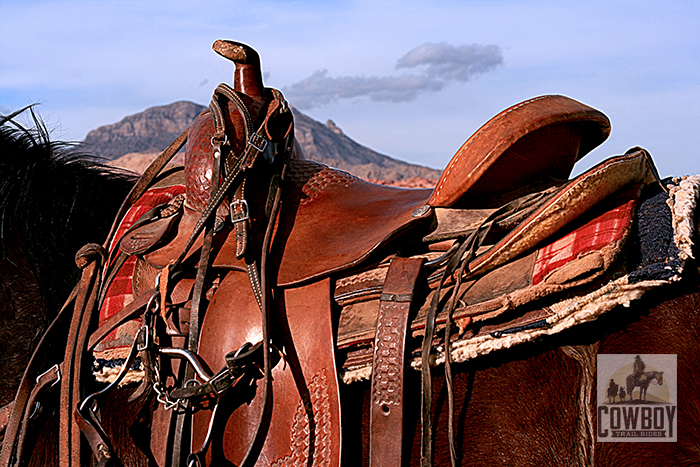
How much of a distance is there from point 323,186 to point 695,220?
2.73ft

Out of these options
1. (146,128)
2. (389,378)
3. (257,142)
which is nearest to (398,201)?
(257,142)

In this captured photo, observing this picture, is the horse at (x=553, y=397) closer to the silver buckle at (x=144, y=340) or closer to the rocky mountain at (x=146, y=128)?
the silver buckle at (x=144, y=340)

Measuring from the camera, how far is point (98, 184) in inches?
67.1

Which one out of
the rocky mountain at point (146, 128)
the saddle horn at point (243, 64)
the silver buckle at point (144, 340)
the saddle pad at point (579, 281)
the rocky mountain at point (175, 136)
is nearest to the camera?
the saddle pad at point (579, 281)

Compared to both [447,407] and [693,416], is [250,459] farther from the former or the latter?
[693,416]

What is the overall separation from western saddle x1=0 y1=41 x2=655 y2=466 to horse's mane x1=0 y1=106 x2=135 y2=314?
199 millimetres

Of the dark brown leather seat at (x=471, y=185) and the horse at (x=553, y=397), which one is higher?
the dark brown leather seat at (x=471, y=185)

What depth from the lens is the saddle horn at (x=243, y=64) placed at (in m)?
1.37

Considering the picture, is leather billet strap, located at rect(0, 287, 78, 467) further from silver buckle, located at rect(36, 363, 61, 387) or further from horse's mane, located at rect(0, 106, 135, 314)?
horse's mane, located at rect(0, 106, 135, 314)

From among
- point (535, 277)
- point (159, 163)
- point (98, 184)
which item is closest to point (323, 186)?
point (159, 163)

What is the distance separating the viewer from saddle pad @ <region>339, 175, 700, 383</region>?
91 centimetres

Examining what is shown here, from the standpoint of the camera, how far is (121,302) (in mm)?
1327

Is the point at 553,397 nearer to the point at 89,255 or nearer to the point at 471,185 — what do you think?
the point at 471,185

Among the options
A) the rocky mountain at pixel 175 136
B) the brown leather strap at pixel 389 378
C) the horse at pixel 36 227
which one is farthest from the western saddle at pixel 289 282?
the rocky mountain at pixel 175 136
